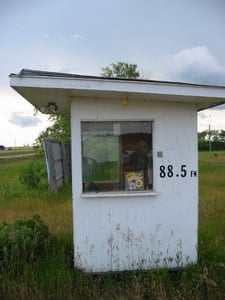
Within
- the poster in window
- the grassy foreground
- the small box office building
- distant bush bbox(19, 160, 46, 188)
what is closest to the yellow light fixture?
the small box office building

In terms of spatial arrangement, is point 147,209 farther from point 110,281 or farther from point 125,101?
point 125,101

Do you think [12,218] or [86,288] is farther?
[12,218]

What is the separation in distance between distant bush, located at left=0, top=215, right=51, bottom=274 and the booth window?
121cm

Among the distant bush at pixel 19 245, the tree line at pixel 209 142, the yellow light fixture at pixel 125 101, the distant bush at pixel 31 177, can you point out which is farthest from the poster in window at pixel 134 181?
the tree line at pixel 209 142

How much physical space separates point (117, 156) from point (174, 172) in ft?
2.65

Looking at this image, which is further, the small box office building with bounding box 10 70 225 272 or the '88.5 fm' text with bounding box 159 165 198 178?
the '88.5 fm' text with bounding box 159 165 198 178

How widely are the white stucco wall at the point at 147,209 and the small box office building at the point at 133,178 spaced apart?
0.01 m

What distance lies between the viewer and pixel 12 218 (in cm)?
742

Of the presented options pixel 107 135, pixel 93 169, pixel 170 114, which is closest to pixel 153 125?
pixel 170 114

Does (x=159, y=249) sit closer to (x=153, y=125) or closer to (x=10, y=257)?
(x=153, y=125)

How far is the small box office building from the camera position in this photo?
432 cm

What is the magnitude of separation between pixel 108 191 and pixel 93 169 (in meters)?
0.36

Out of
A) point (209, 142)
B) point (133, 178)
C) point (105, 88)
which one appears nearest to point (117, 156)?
point (133, 178)

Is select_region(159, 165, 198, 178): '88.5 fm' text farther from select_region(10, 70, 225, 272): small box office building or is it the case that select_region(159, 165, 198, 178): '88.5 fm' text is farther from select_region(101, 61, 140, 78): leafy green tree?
select_region(101, 61, 140, 78): leafy green tree
